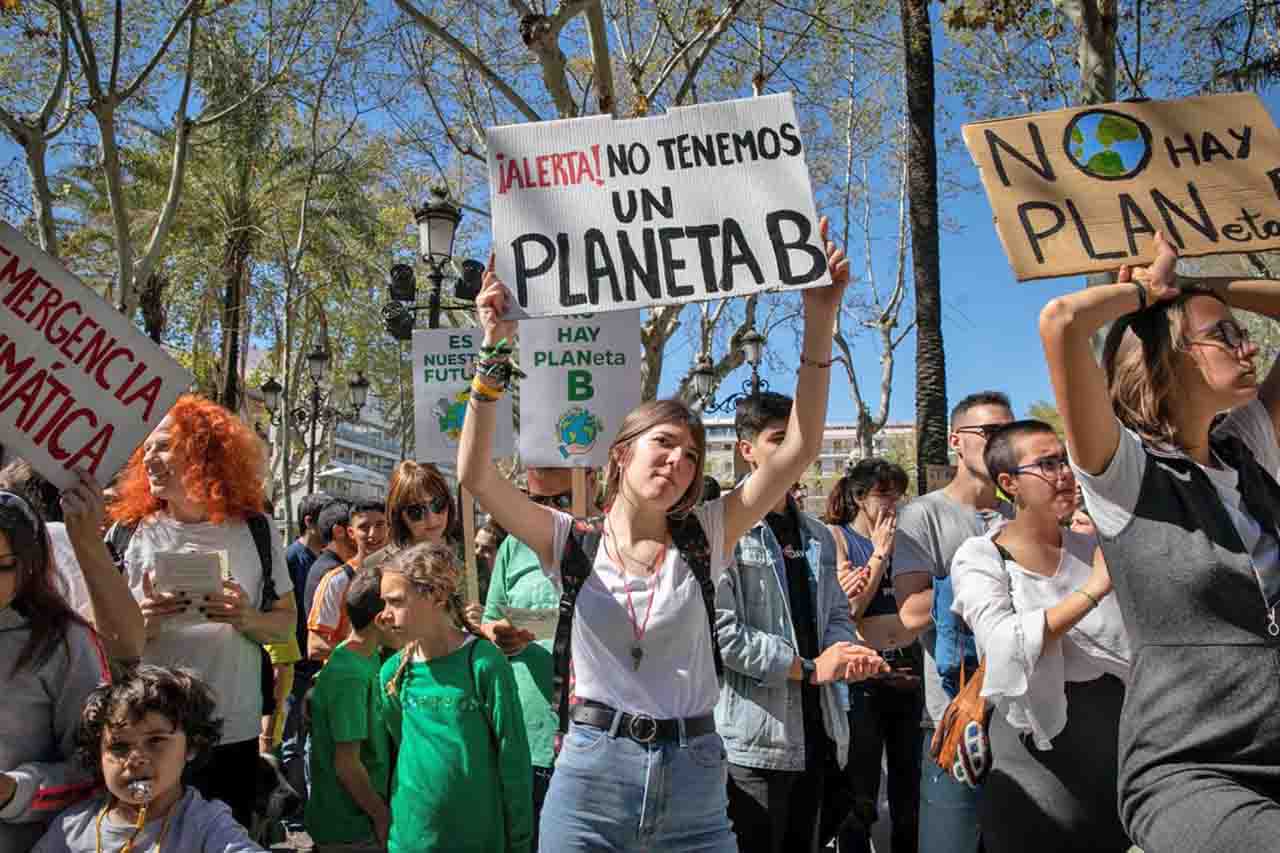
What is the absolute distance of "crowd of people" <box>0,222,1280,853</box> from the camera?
7.06 ft

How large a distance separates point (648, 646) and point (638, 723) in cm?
19

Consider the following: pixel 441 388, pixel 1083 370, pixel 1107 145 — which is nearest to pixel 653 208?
pixel 1107 145

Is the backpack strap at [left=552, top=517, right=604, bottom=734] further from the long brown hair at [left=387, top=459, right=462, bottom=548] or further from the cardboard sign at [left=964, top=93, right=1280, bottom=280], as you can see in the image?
the long brown hair at [left=387, top=459, right=462, bottom=548]

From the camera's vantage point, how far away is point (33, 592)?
9.20ft

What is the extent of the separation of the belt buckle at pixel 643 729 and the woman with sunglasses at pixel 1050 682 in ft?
3.24

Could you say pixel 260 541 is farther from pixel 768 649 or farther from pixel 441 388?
pixel 441 388

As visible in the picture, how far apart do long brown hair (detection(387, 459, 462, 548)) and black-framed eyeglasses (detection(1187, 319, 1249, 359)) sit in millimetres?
3380

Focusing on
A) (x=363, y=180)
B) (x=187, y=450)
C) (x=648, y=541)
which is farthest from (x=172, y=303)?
(x=648, y=541)

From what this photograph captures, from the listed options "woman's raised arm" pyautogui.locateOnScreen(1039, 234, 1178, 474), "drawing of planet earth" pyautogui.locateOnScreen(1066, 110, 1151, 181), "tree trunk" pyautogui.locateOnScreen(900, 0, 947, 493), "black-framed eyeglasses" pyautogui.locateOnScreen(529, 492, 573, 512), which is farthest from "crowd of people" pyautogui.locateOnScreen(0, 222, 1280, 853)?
"tree trunk" pyautogui.locateOnScreen(900, 0, 947, 493)

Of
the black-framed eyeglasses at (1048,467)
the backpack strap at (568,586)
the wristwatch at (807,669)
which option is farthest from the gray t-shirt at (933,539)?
the backpack strap at (568,586)

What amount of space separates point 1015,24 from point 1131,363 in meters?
7.29

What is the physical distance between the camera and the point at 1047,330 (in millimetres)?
2234

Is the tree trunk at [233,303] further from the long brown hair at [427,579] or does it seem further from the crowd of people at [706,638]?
the long brown hair at [427,579]

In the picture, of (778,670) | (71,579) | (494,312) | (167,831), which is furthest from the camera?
(778,670)
